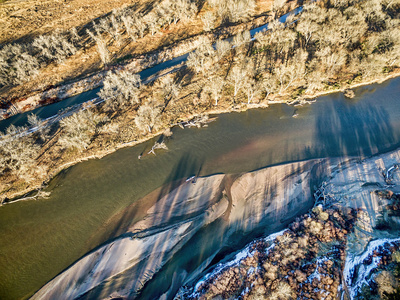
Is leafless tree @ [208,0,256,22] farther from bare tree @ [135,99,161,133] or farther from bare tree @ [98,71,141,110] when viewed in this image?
bare tree @ [135,99,161,133]

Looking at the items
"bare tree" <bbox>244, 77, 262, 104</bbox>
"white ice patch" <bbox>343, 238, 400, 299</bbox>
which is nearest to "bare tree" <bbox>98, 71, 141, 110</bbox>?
"bare tree" <bbox>244, 77, 262, 104</bbox>

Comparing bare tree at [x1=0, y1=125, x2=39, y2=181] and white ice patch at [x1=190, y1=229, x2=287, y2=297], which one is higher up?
bare tree at [x1=0, y1=125, x2=39, y2=181]

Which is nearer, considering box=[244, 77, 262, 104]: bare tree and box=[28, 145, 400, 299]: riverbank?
box=[28, 145, 400, 299]: riverbank

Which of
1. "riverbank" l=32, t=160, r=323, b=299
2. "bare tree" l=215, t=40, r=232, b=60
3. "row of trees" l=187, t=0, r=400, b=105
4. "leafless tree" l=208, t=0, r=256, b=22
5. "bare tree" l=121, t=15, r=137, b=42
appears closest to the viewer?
"riverbank" l=32, t=160, r=323, b=299

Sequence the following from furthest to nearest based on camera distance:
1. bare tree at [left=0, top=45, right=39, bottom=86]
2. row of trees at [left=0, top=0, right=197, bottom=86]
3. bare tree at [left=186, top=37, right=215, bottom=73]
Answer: row of trees at [left=0, top=0, right=197, bottom=86]
bare tree at [left=186, top=37, right=215, bottom=73]
bare tree at [left=0, top=45, right=39, bottom=86]

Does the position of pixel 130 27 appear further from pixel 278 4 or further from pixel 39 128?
pixel 278 4

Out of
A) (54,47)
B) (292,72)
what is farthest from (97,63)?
(292,72)

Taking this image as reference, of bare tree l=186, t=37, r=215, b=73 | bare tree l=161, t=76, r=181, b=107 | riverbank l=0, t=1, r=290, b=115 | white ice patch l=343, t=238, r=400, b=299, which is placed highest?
riverbank l=0, t=1, r=290, b=115
